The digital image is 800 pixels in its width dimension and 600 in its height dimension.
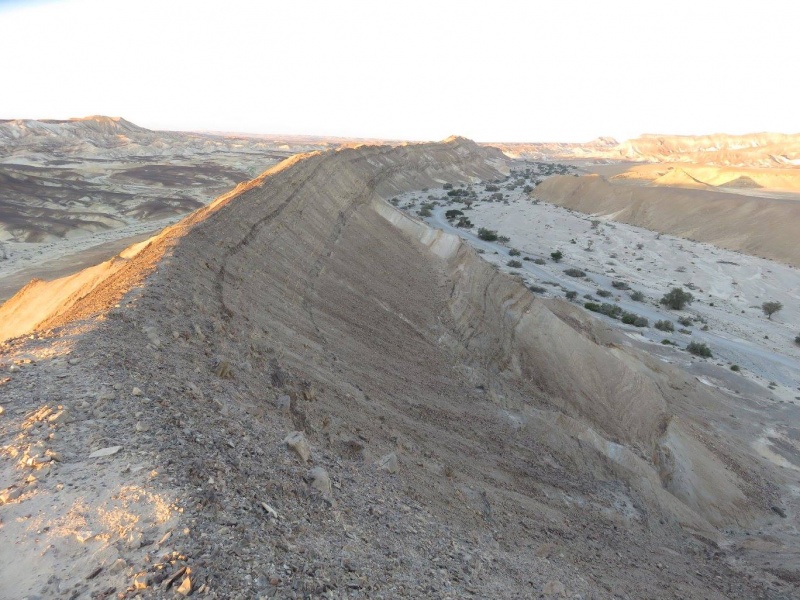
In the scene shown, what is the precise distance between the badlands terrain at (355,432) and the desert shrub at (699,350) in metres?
0.49

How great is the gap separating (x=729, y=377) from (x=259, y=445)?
26.3 metres

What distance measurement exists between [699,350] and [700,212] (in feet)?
147

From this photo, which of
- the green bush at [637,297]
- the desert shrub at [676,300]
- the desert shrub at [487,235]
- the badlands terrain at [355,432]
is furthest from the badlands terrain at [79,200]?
the desert shrub at [676,300]

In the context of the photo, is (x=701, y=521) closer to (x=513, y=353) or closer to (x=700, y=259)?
(x=513, y=353)

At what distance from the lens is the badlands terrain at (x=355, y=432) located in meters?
4.95

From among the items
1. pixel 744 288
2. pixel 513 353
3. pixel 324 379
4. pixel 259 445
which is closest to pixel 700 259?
pixel 744 288

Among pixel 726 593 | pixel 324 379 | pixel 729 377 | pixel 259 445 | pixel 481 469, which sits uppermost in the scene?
pixel 259 445

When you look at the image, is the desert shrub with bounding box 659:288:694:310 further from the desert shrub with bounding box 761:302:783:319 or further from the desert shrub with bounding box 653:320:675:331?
the desert shrub with bounding box 761:302:783:319

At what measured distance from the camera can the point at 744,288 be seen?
43.9m

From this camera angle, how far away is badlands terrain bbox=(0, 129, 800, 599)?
4.95 meters

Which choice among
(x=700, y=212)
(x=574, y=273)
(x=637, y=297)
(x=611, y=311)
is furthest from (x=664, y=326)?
(x=700, y=212)

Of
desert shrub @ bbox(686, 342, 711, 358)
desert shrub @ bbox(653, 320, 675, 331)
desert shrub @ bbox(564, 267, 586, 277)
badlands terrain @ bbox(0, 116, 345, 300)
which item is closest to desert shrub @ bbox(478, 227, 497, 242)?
desert shrub @ bbox(564, 267, 586, 277)

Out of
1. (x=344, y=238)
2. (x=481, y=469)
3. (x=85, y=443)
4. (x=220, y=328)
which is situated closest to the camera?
(x=85, y=443)

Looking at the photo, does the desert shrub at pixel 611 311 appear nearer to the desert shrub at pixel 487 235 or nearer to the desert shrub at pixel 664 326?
the desert shrub at pixel 664 326
